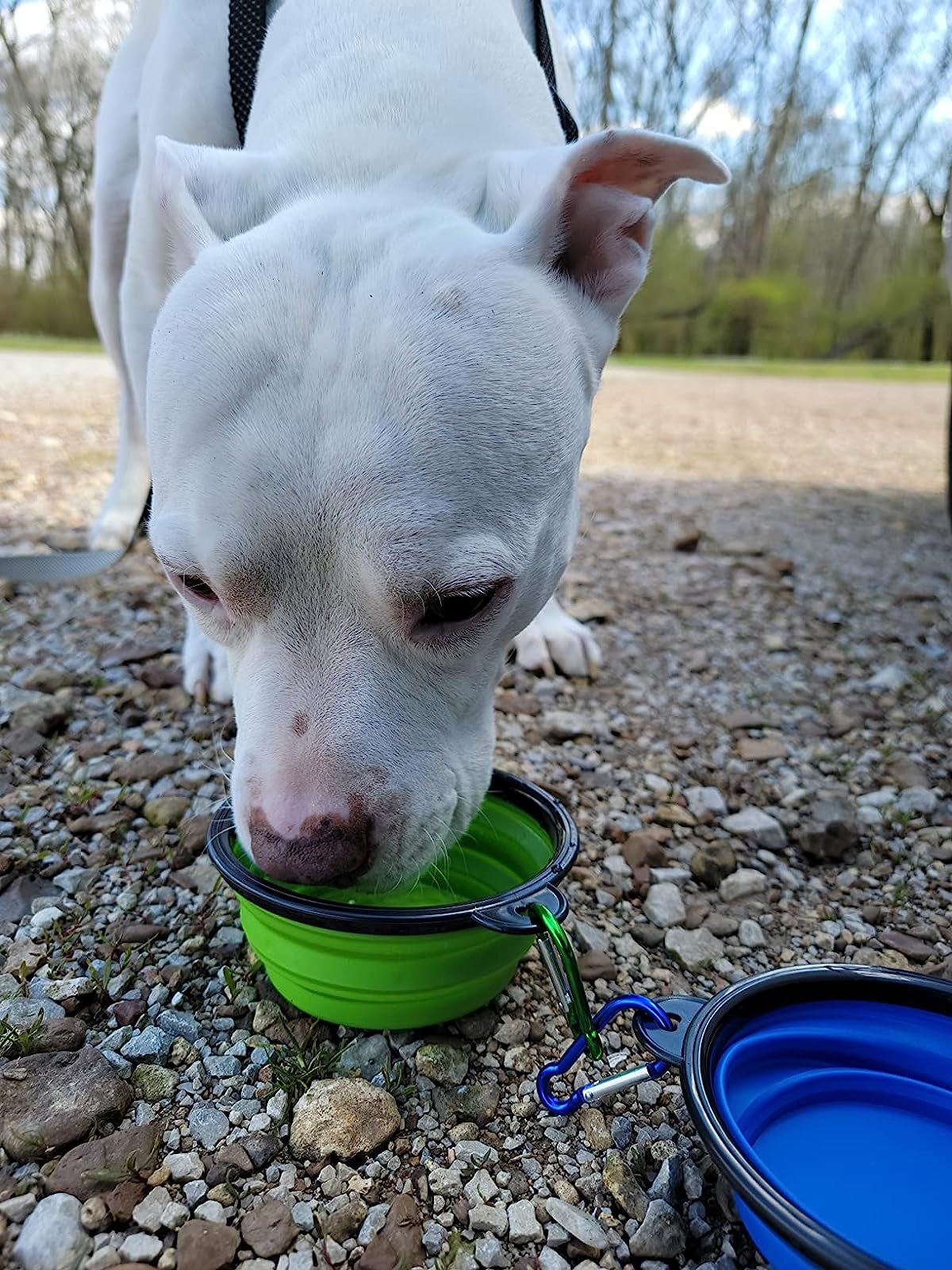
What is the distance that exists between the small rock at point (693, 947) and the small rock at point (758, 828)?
405 mm

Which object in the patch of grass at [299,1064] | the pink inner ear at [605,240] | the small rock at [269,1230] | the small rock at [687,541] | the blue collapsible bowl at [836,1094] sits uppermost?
the pink inner ear at [605,240]

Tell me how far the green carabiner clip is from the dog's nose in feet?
0.89

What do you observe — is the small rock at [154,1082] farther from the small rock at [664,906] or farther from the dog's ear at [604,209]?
the dog's ear at [604,209]

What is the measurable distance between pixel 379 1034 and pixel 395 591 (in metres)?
0.74

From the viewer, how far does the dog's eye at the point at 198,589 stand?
5.40 ft

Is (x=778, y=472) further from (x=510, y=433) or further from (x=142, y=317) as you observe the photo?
(x=510, y=433)

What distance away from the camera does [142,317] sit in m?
2.78

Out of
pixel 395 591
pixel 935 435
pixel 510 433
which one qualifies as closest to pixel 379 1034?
pixel 395 591

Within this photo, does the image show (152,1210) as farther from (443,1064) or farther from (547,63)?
(547,63)

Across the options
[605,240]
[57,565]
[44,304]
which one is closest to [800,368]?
[44,304]

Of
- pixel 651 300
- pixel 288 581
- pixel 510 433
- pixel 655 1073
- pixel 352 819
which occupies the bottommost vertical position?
pixel 651 300

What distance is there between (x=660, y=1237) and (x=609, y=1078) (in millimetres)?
199

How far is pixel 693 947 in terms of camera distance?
1.95 meters

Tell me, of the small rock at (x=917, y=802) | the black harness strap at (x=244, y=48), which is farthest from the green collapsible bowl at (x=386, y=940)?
the black harness strap at (x=244, y=48)
